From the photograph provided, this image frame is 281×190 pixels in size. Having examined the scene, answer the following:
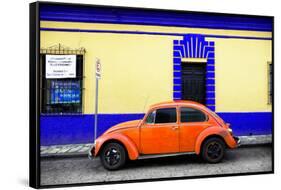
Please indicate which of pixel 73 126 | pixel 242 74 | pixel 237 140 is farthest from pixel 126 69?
pixel 237 140

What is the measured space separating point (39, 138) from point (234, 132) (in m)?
3.57

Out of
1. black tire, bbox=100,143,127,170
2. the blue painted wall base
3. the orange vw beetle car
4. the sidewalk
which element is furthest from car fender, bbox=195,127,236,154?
the sidewalk

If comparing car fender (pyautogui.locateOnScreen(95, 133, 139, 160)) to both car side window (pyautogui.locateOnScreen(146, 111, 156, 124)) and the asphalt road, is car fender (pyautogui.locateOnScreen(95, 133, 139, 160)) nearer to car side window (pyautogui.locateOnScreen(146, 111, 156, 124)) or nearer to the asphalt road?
the asphalt road

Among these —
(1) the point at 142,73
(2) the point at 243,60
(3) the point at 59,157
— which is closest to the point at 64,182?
(3) the point at 59,157

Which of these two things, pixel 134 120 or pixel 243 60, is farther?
pixel 243 60

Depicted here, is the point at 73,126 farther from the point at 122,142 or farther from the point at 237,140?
the point at 237,140

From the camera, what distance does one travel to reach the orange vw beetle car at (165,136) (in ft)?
20.9

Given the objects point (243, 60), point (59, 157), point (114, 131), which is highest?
point (243, 60)

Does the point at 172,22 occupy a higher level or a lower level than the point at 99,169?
higher

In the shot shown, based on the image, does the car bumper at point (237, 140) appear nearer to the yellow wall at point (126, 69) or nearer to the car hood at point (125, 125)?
the yellow wall at point (126, 69)

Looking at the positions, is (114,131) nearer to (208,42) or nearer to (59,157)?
(59,157)

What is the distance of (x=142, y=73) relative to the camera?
21.6 feet

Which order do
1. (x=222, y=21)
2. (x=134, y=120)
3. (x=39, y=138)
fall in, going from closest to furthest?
1. (x=39, y=138)
2. (x=134, y=120)
3. (x=222, y=21)

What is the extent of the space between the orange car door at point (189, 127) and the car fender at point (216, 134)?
6 centimetres
